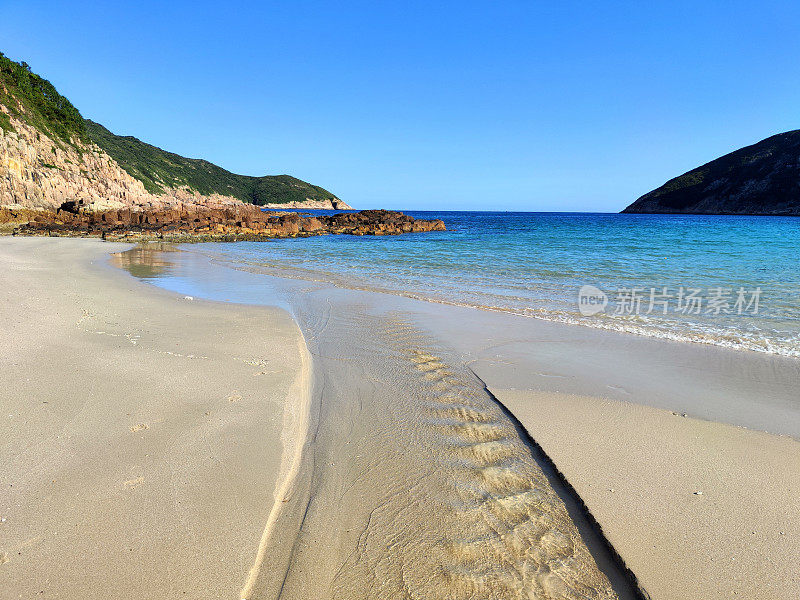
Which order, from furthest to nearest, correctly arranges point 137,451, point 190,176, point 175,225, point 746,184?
point 190,176 → point 746,184 → point 175,225 → point 137,451

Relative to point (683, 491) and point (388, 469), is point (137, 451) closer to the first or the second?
point (388, 469)

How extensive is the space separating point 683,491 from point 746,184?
4969 inches

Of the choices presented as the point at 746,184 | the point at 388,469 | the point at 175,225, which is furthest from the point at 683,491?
the point at 746,184

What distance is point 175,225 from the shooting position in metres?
32.6

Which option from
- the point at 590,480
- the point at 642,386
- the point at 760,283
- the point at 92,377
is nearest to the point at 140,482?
the point at 92,377

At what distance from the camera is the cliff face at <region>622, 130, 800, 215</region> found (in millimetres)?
86625

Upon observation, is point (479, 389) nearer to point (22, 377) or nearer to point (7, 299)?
point (22, 377)

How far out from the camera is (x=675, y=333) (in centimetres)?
679

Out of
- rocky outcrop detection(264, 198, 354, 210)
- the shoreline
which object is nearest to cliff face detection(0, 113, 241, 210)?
the shoreline

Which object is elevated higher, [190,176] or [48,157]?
[190,176]

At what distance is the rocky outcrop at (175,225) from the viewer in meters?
27.9

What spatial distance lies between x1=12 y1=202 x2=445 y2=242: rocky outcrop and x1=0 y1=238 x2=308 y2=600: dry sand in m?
26.8

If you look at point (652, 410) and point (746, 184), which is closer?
point (652, 410)

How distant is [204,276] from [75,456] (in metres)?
11.3
